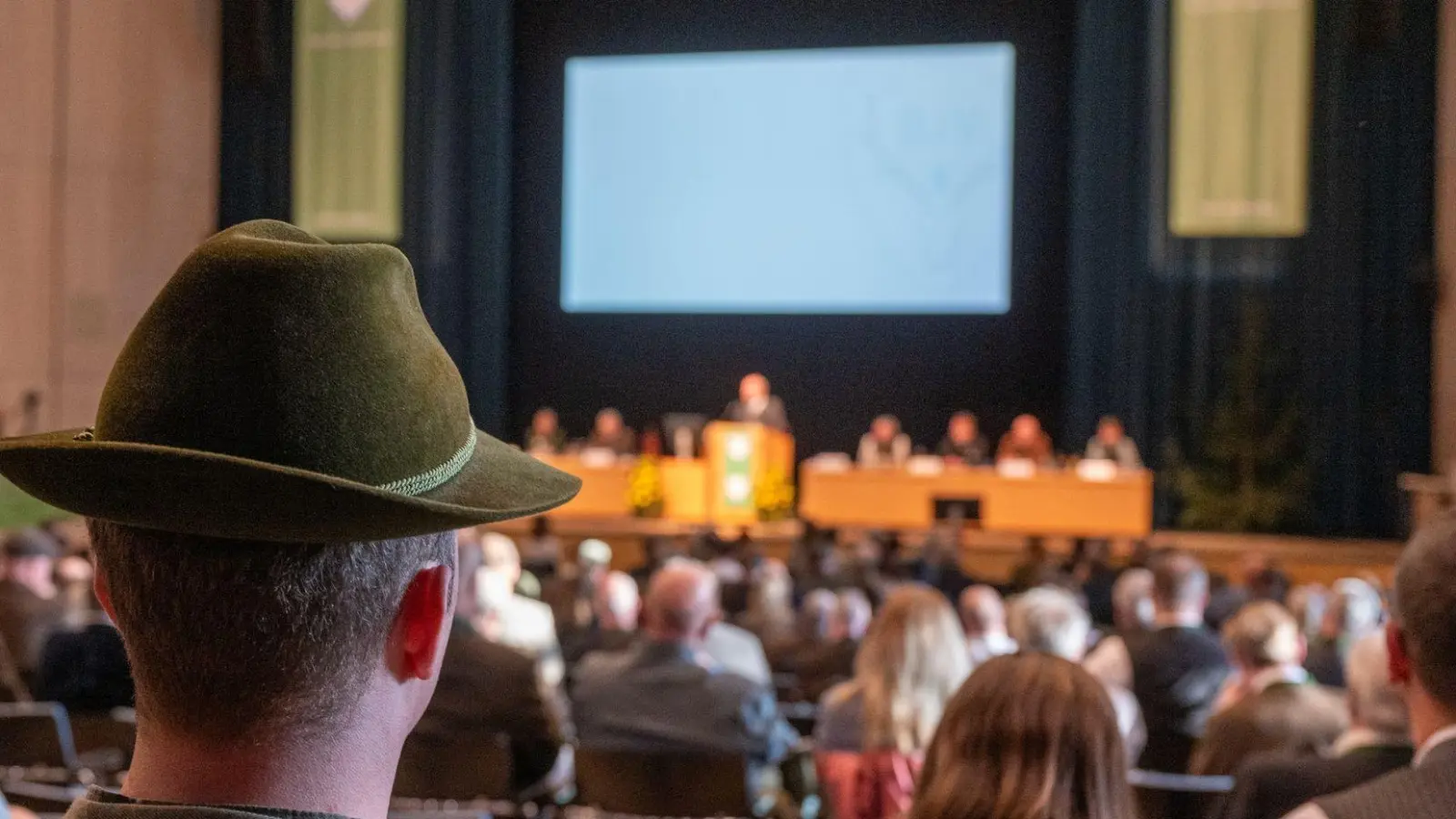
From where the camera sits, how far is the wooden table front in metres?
11.9

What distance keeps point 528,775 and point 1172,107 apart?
10.2m

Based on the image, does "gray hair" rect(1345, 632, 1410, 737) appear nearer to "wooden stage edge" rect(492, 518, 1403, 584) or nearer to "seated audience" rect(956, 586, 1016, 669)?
"seated audience" rect(956, 586, 1016, 669)

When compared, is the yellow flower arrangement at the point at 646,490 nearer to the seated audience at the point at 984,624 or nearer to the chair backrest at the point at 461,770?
the seated audience at the point at 984,624

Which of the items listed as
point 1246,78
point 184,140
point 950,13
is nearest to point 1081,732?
point 1246,78

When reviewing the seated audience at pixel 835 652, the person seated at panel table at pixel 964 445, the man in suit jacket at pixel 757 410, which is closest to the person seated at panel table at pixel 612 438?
the man in suit jacket at pixel 757 410

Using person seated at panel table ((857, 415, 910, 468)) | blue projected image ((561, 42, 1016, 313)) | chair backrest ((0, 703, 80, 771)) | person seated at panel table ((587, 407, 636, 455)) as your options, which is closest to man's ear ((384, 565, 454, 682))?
chair backrest ((0, 703, 80, 771))

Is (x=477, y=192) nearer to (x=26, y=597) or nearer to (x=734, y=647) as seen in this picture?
(x=26, y=597)

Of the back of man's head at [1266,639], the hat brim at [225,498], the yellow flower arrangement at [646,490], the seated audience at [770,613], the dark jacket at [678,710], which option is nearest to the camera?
the hat brim at [225,498]

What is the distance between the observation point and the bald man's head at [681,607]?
15.5 feet

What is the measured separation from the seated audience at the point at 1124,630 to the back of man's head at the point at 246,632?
14.8ft

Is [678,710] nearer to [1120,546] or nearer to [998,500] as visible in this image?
[998,500]

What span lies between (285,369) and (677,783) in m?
3.45

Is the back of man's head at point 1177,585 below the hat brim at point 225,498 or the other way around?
below

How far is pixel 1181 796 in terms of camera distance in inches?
162
